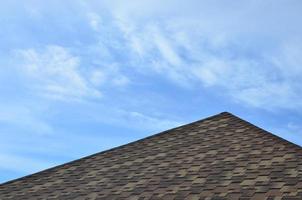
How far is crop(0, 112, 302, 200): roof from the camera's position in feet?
32.3

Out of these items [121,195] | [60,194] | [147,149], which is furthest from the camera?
[147,149]

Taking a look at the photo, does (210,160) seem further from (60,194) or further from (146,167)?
(60,194)

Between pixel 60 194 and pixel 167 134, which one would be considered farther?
pixel 167 134

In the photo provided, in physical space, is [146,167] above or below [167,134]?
below

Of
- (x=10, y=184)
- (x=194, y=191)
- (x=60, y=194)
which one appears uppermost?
(x=10, y=184)

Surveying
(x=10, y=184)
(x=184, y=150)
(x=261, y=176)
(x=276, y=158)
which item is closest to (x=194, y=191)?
(x=261, y=176)

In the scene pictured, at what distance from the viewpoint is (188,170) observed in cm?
1136

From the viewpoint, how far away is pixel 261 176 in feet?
33.0

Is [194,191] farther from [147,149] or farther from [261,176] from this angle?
[147,149]

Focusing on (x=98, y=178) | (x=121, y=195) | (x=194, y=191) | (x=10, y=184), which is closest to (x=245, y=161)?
(x=194, y=191)

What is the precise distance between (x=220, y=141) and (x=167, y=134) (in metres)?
2.10

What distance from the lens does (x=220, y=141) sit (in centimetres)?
1285

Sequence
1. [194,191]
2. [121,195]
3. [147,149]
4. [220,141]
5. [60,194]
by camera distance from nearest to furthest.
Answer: [194,191] → [121,195] → [60,194] → [220,141] → [147,149]

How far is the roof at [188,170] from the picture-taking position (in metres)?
9.84
